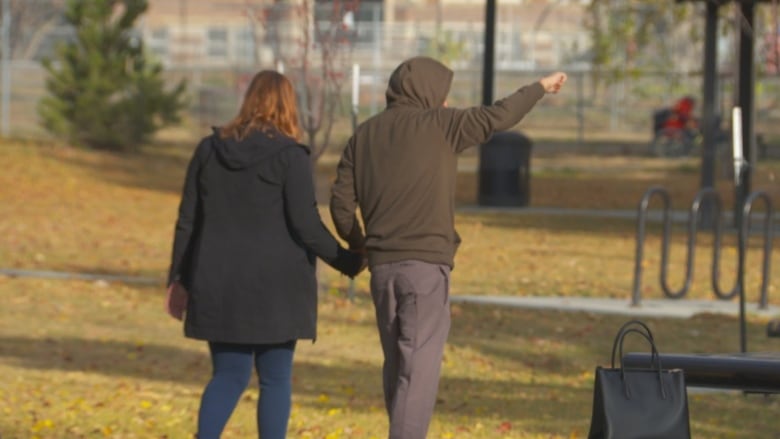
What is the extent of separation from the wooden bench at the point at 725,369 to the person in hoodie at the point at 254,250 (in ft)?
4.12

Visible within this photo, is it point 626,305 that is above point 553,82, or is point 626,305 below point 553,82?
below

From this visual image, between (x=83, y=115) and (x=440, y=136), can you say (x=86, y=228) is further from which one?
(x=440, y=136)

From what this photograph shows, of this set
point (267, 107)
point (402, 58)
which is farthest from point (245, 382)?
point (402, 58)

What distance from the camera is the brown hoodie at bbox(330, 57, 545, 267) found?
5934 millimetres

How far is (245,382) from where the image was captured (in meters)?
6.31

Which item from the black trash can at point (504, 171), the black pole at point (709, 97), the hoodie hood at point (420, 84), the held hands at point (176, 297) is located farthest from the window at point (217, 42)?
the hoodie hood at point (420, 84)

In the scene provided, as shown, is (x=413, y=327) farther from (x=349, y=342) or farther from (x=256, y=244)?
(x=349, y=342)

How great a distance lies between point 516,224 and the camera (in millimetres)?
20281

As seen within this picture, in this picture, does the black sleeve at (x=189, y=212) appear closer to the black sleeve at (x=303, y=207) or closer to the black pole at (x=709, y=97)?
the black sleeve at (x=303, y=207)

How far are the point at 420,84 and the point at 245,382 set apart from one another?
136 cm

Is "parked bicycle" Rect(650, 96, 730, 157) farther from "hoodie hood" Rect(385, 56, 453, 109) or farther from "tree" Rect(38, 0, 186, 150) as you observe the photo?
"hoodie hood" Rect(385, 56, 453, 109)

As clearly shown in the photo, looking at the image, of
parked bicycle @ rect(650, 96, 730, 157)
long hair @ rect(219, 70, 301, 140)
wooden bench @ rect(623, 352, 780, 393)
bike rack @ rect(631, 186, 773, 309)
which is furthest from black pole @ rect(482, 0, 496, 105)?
wooden bench @ rect(623, 352, 780, 393)

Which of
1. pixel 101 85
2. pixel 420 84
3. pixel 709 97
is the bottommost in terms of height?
pixel 101 85

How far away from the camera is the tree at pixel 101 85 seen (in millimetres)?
31938
